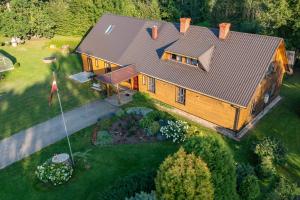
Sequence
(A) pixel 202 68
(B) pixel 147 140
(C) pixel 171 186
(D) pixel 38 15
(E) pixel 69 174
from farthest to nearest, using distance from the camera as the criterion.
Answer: (D) pixel 38 15 → (A) pixel 202 68 → (B) pixel 147 140 → (E) pixel 69 174 → (C) pixel 171 186

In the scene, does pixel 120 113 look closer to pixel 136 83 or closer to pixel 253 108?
pixel 136 83

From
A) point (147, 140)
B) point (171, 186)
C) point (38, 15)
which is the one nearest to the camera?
point (171, 186)

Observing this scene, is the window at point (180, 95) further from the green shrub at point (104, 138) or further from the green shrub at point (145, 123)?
the green shrub at point (104, 138)

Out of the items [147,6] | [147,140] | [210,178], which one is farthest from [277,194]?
[147,6]

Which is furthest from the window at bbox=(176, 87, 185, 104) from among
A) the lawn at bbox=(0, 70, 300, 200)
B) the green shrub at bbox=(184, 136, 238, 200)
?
the green shrub at bbox=(184, 136, 238, 200)

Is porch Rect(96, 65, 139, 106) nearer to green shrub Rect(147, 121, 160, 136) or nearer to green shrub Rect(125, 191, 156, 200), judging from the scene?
green shrub Rect(147, 121, 160, 136)

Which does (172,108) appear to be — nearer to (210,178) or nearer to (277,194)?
(277,194)

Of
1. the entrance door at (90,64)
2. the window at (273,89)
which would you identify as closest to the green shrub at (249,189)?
the window at (273,89)
